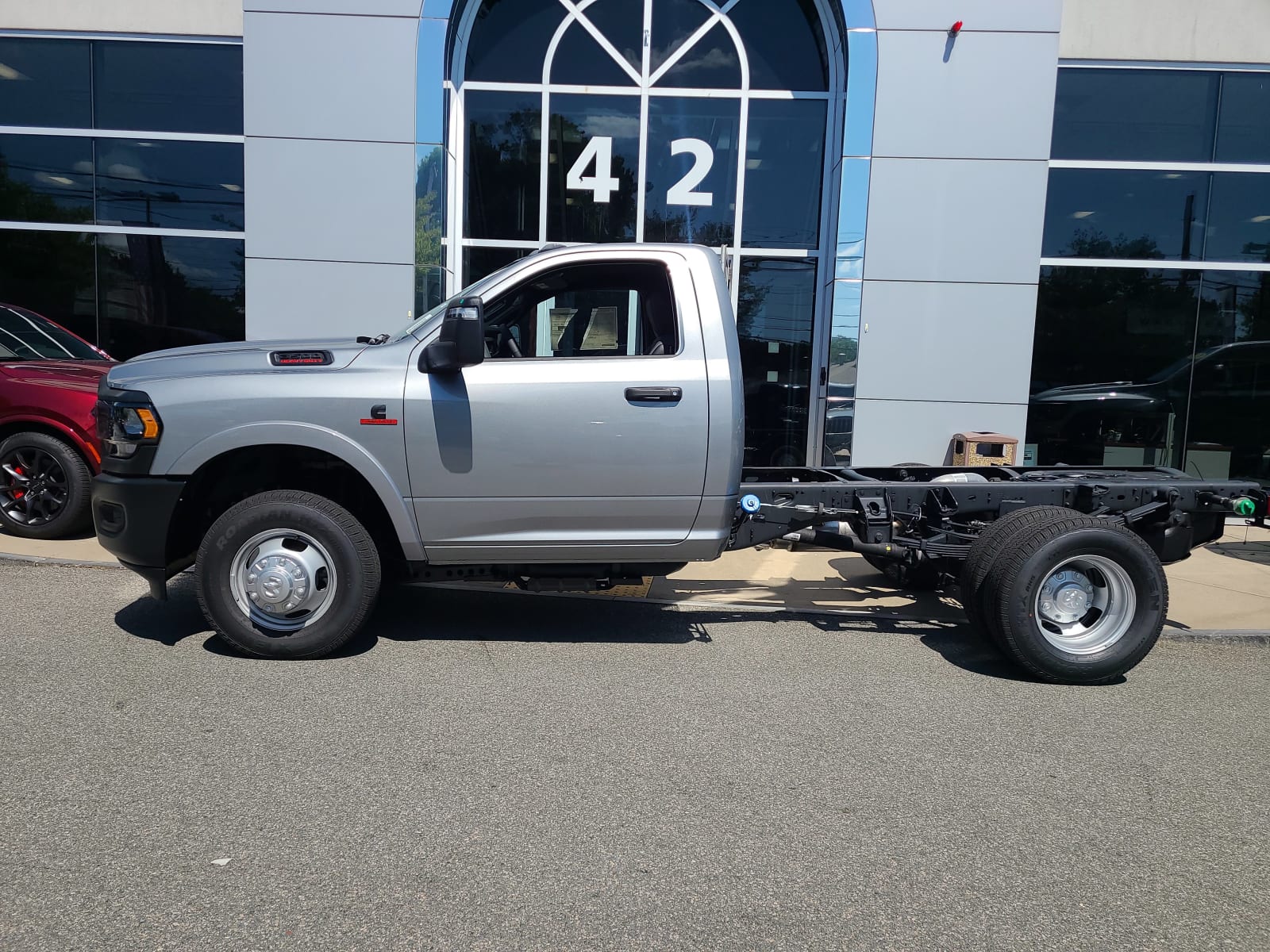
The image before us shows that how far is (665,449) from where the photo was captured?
486 centimetres

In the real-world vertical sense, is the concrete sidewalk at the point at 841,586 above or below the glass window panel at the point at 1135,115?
below

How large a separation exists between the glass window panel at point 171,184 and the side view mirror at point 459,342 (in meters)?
7.56

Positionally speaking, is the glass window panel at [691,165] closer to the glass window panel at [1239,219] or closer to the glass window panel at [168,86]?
the glass window panel at [168,86]

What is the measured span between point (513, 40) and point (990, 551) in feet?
26.8

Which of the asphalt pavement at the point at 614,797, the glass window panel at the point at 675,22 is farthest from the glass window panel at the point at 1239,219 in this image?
the asphalt pavement at the point at 614,797

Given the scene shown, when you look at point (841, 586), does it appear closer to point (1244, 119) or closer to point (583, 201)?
point (583, 201)

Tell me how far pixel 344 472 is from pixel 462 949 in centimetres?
327

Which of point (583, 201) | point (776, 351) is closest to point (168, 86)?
point (583, 201)

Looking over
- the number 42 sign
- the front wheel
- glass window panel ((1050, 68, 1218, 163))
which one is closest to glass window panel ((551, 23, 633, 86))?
the number 42 sign

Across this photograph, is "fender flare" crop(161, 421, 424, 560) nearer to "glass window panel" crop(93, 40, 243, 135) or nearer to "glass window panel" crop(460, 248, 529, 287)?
"glass window panel" crop(460, 248, 529, 287)

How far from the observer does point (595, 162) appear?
1041cm

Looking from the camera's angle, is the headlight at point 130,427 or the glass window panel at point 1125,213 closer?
the headlight at point 130,427

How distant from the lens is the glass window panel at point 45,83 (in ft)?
35.4

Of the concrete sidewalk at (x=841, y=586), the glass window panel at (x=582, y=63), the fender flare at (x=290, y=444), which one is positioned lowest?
the concrete sidewalk at (x=841, y=586)
